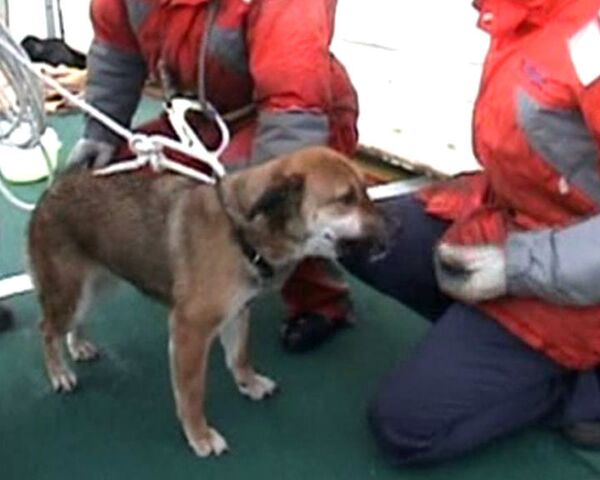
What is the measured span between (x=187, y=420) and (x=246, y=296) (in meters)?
0.24

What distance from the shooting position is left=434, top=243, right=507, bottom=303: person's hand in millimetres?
1646

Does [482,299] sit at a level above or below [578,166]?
below

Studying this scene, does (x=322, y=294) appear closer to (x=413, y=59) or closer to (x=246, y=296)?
(x=246, y=296)

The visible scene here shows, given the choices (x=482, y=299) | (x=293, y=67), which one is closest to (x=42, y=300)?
(x=293, y=67)

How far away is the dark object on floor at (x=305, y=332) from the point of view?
2.11 metres

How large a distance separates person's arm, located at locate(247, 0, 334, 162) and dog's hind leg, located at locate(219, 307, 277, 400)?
32 centimetres

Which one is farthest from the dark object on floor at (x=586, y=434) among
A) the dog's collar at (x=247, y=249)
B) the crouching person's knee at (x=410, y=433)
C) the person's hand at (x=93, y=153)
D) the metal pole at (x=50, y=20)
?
the metal pole at (x=50, y=20)

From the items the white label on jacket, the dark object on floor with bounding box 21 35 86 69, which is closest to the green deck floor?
the white label on jacket

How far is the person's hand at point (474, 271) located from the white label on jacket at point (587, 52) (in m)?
0.30

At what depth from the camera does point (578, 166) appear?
62.6 inches

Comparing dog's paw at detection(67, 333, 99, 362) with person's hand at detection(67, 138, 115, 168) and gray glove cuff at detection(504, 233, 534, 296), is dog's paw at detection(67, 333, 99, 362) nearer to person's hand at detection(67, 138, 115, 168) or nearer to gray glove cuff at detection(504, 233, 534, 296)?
person's hand at detection(67, 138, 115, 168)

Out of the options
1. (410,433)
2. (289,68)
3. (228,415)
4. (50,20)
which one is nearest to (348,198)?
(289,68)

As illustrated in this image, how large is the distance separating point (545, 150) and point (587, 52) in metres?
0.15

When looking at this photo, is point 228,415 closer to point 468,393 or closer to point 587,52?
point 468,393
